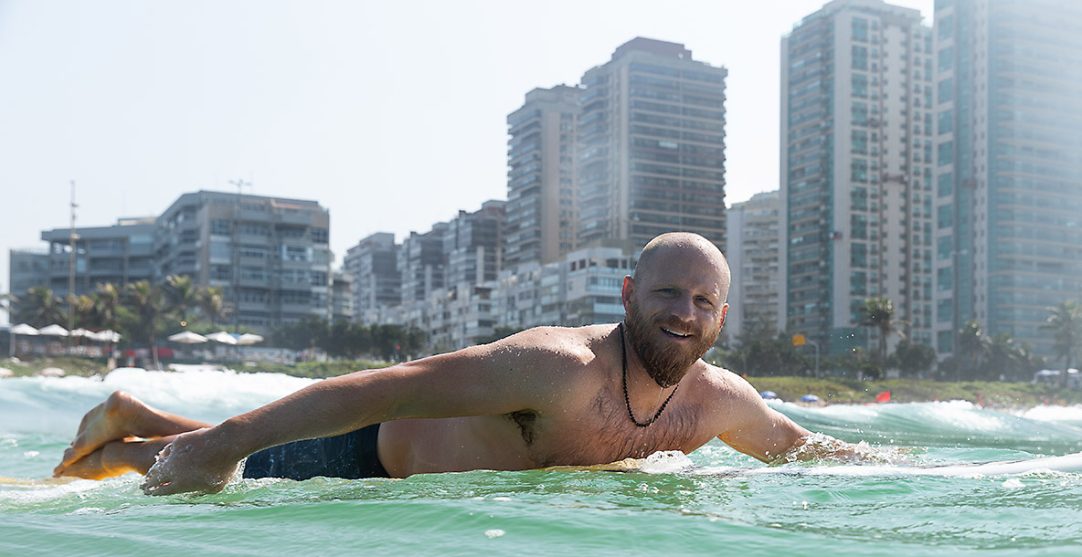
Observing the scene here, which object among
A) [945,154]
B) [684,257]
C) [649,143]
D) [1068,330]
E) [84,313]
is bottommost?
[684,257]

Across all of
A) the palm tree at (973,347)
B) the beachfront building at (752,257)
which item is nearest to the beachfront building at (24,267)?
the beachfront building at (752,257)

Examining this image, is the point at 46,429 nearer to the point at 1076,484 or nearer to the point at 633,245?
the point at 1076,484

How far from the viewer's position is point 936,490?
4082mm

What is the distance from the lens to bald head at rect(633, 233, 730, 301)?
13.8 ft

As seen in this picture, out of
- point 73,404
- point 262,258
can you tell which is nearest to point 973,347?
point 262,258

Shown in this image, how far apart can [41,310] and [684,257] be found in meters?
99.9

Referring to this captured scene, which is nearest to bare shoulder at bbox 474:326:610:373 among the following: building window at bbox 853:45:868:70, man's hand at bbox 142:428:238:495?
man's hand at bbox 142:428:238:495

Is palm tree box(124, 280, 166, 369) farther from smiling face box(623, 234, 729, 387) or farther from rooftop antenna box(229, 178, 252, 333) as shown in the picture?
smiling face box(623, 234, 729, 387)

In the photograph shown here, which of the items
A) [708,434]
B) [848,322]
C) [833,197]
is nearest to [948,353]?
[848,322]

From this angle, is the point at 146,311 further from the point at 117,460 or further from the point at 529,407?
the point at 529,407

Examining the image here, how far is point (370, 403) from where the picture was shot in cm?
385

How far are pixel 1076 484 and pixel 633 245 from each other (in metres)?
111

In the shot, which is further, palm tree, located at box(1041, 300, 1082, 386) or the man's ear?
palm tree, located at box(1041, 300, 1082, 386)

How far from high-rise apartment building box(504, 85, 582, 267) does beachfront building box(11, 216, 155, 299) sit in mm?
43913
